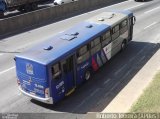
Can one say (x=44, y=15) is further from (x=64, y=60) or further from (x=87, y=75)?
(x=64, y=60)

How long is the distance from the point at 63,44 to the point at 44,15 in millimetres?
17174

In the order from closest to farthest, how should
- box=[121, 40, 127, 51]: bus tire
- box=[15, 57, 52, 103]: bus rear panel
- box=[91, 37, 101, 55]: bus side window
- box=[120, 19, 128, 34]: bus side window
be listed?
box=[15, 57, 52, 103]: bus rear panel < box=[91, 37, 101, 55]: bus side window < box=[120, 19, 128, 34]: bus side window < box=[121, 40, 127, 51]: bus tire

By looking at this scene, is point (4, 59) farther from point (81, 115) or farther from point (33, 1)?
point (33, 1)

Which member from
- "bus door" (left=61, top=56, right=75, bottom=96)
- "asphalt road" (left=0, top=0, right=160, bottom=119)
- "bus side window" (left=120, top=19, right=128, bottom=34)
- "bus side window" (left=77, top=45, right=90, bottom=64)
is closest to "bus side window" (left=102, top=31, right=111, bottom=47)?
"asphalt road" (left=0, top=0, right=160, bottom=119)

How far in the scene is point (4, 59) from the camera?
2212cm

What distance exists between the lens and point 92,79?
18.7 metres

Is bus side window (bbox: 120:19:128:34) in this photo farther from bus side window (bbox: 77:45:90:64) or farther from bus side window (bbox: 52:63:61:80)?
bus side window (bbox: 52:63:61:80)

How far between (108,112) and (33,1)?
30358 mm

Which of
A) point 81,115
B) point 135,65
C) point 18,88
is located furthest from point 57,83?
point 135,65

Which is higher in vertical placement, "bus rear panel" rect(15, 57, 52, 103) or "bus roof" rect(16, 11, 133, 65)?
"bus roof" rect(16, 11, 133, 65)

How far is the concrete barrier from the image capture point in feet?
95.3

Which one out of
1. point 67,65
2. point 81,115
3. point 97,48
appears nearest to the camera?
point 81,115

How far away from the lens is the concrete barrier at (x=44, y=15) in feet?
95.3

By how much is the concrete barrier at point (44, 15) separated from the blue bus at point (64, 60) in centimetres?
1116
